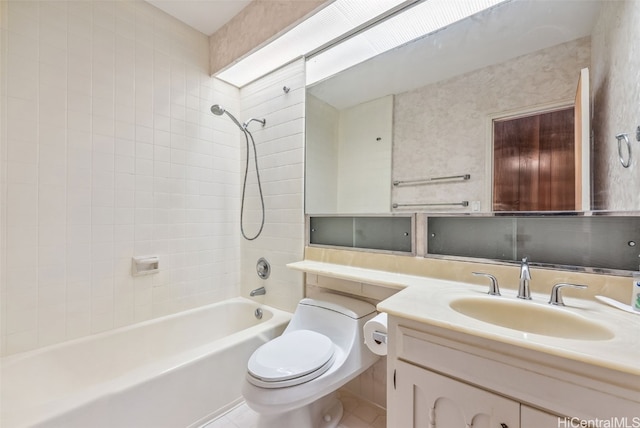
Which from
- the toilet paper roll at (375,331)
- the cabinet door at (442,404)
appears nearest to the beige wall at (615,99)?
the cabinet door at (442,404)

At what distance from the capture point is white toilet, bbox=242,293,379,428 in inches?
42.7

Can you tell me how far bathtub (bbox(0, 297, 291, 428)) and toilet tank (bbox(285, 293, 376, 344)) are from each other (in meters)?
0.27

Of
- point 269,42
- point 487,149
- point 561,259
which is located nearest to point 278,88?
point 269,42

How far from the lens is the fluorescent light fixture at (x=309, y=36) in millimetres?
1453

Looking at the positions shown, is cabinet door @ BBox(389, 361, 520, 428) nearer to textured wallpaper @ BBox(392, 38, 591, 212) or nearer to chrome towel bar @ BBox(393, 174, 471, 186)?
textured wallpaper @ BBox(392, 38, 591, 212)

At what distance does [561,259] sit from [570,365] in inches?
23.2

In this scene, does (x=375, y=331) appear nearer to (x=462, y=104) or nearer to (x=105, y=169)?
(x=462, y=104)

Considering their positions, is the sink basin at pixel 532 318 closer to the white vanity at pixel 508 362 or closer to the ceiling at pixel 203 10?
the white vanity at pixel 508 362

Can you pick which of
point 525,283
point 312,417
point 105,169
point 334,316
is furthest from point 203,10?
point 312,417

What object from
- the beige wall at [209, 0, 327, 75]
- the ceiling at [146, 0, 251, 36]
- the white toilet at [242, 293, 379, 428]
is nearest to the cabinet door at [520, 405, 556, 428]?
the white toilet at [242, 293, 379, 428]

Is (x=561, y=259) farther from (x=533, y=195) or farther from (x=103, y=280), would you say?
(x=103, y=280)

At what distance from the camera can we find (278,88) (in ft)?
6.61

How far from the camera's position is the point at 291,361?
1185 mm

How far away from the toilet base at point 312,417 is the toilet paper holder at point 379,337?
553 millimetres
